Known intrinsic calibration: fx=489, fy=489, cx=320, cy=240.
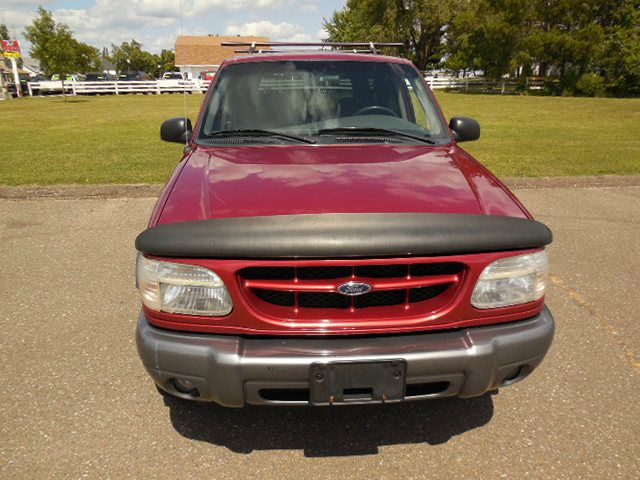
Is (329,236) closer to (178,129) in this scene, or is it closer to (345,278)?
(345,278)

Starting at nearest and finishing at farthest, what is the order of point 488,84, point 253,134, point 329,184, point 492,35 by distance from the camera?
point 329,184
point 253,134
point 492,35
point 488,84

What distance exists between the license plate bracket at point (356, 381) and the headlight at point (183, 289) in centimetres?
46

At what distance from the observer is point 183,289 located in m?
1.98

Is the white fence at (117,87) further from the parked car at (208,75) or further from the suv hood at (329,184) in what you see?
the suv hood at (329,184)

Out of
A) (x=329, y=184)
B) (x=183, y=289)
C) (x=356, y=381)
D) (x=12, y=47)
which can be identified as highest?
(x=12, y=47)

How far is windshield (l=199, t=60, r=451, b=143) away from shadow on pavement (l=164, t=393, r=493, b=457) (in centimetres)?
155

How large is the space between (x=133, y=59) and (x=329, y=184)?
113715 mm

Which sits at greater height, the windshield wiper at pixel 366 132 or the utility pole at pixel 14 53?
the utility pole at pixel 14 53

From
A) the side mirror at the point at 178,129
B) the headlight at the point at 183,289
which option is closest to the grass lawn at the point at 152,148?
the side mirror at the point at 178,129

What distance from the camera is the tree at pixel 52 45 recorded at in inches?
1270

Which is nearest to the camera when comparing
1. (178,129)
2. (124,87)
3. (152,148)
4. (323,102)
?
(323,102)

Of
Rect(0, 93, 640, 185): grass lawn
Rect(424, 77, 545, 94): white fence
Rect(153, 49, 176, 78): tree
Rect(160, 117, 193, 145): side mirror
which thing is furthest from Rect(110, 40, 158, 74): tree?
Rect(160, 117, 193, 145): side mirror

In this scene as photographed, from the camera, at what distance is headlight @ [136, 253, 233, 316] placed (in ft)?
6.40

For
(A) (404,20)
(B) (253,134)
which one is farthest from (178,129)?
(A) (404,20)
